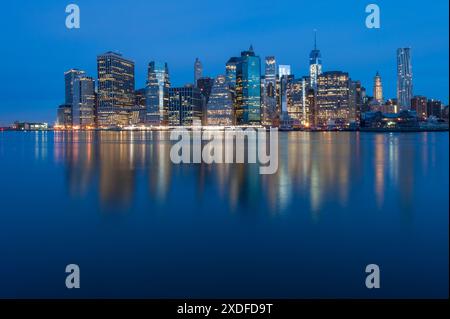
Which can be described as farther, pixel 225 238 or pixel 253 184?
pixel 253 184

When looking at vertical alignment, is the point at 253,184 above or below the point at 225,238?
above

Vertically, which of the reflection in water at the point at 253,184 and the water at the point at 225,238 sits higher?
the reflection in water at the point at 253,184

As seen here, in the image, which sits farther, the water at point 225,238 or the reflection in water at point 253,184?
the reflection in water at point 253,184

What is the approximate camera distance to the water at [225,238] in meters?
9.84

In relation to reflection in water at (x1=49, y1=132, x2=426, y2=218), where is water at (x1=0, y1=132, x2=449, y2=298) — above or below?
below

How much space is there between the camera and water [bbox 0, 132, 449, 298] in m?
9.84

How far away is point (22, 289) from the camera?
9.66 metres

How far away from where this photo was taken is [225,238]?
1326 centimetres

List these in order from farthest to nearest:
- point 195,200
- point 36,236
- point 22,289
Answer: point 195,200 < point 36,236 < point 22,289

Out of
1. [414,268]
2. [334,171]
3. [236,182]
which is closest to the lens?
[414,268]
